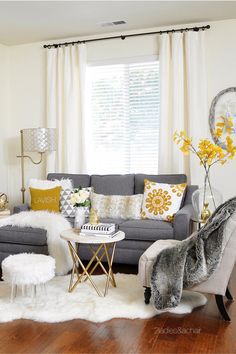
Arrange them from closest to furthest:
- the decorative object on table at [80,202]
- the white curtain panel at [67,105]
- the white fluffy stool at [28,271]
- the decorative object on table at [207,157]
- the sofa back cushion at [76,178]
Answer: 1. the white fluffy stool at [28,271]
2. the decorative object on table at [80,202]
3. the decorative object on table at [207,157]
4. the sofa back cushion at [76,178]
5. the white curtain panel at [67,105]

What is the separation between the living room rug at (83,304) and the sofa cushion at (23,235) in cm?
57

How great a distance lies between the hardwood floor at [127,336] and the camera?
2564mm

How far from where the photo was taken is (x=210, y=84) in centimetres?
500

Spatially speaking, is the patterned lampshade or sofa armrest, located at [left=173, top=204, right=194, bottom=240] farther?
the patterned lampshade

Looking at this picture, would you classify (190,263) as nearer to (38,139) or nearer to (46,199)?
(46,199)

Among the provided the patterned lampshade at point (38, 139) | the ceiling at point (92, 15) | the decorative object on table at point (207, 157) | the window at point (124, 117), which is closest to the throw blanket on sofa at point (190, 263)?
the decorative object on table at point (207, 157)

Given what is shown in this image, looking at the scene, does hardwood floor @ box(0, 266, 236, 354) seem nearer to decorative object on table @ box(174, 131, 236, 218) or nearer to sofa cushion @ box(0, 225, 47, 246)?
sofa cushion @ box(0, 225, 47, 246)

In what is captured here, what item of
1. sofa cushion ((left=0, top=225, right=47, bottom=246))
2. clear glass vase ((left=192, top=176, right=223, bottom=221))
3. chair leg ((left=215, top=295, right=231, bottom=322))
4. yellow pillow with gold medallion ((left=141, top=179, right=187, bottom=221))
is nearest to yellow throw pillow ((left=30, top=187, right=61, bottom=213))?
sofa cushion ((left=0, top=225, right=47, bottom=246))

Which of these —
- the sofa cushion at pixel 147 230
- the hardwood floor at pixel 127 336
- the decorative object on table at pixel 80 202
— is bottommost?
the hardwood floor at pixel 127 336

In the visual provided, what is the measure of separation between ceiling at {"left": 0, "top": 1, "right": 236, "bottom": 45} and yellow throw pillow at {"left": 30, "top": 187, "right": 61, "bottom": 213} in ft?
6.67

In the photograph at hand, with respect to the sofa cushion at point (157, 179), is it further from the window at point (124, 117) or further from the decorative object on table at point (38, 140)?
the decorative object on table at point (38, 140)

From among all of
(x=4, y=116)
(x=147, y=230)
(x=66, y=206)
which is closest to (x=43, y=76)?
(x=4, y=116)

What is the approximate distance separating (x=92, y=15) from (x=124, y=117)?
4.51ft

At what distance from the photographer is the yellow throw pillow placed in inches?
188
